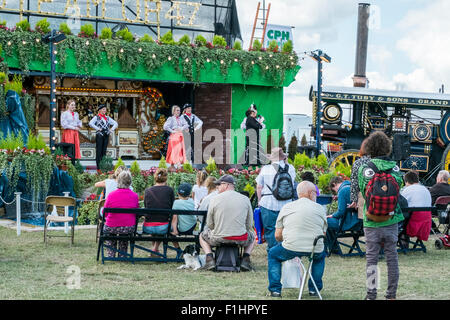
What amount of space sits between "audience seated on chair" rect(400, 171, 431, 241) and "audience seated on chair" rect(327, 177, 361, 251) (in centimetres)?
80

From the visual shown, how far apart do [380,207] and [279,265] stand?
1.19 metres

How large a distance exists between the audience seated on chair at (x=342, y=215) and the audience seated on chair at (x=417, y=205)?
2.62ft

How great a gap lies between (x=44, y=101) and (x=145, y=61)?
369 centimetres

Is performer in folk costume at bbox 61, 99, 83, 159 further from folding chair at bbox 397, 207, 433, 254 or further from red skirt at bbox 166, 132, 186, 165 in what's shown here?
folding chair at bbox 397, 207, 433, 254

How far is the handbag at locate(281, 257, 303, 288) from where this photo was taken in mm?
6832

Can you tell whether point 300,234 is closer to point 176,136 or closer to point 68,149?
point 68,149

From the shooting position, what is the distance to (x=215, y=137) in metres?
20.5

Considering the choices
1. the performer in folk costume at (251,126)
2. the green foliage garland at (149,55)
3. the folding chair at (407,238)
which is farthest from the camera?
the performer in folk costume at (251,126)

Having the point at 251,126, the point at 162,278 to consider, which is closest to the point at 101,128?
the point at 251,126

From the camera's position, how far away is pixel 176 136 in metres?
16.6

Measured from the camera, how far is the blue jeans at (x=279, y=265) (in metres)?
6.47

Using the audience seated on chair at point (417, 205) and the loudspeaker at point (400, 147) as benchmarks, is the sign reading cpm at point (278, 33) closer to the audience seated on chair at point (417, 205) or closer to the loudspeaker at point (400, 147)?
the loudspeaker at point (400, 147)

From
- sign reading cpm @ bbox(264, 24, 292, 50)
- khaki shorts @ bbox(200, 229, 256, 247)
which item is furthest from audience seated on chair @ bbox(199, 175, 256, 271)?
sign reading cpm @ bbox(264, 24, 292, 50)

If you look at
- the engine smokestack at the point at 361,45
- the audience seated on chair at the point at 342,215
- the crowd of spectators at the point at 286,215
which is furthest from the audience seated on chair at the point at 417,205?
the engine smokestack at the point at 361,45
